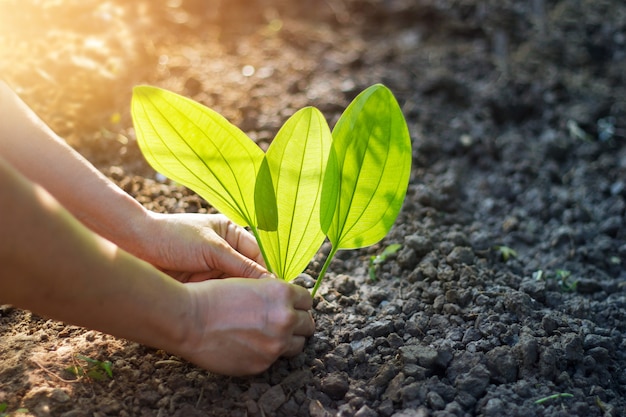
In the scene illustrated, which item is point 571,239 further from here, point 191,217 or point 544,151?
point 191,217

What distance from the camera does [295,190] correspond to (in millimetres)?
1526

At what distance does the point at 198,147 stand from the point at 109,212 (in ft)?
0.83

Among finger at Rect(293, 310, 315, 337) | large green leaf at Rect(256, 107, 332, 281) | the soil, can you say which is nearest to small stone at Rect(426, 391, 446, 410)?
the soil

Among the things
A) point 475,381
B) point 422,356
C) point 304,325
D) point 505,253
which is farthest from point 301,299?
point 505,253

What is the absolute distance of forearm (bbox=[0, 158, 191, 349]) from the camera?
1.09 metres

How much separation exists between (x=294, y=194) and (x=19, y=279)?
61 centimetres

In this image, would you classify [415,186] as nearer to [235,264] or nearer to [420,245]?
[420,245]

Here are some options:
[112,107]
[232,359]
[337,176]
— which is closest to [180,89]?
[112,107]

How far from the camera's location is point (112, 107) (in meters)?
→ 2.46

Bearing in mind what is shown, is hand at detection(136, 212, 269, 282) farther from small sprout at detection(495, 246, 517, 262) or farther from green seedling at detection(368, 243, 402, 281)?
small sprout at detection(495, 246, 517, 262)

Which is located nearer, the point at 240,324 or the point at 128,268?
the point at 128,268

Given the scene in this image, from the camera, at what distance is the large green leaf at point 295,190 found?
4.85 feet

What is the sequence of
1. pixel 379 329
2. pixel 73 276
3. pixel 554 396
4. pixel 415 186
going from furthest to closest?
pixel 415 186, pixel 379 329, pixel 554 396, pixel 73 276

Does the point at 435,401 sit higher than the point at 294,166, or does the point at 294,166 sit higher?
the point at 294,166
